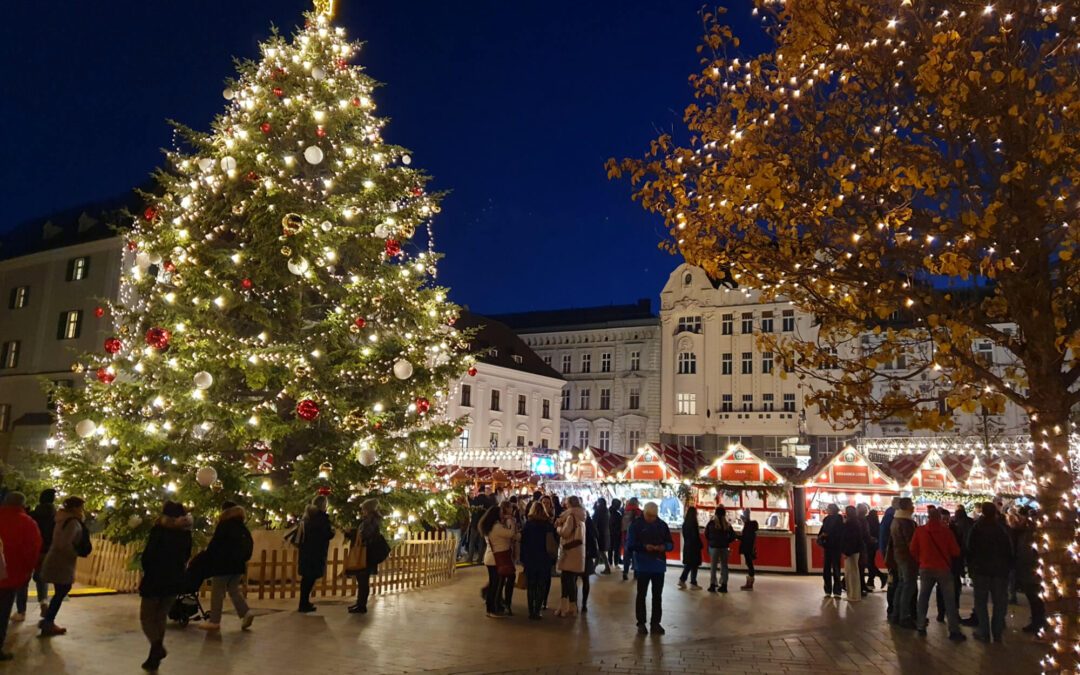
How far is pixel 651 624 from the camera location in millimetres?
11086

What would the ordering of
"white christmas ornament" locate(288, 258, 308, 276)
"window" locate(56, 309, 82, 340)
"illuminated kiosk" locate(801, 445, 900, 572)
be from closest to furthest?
"white christmas ornament" locate(288, 258, 308, 276) → "illuminated kiosk" locate(801, 445, 900, 572) → "window" locate(56, 309, 82, 340)

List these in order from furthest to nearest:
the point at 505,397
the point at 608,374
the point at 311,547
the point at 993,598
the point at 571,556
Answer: the point at 608,374 < the point at 505,397 < the point at 571,556 < the point at 311,547 < the point at 993,598

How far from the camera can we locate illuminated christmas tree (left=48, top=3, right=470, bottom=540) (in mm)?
13195

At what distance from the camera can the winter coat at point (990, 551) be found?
1096 cm

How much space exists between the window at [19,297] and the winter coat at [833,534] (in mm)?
36272

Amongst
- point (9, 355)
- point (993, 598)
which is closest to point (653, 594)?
point (993, 598)

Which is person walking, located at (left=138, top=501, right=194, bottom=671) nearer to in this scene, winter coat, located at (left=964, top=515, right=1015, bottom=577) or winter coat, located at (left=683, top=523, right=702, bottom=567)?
winter coat, located at (left=964, top=515, right=1015, bottom=577)

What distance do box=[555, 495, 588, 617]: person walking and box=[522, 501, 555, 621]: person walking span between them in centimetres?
28

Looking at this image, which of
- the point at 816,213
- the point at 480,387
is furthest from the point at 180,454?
the point at 480,387

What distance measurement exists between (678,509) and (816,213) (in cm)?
1626

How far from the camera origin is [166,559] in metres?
8.10

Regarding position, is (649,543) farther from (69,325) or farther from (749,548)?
(69,325)

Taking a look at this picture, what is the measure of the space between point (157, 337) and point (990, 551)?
1278 centimetres

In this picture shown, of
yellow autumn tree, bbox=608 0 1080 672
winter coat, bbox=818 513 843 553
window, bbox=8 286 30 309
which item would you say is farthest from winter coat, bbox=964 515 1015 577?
window, bbox=8 286 30 309
